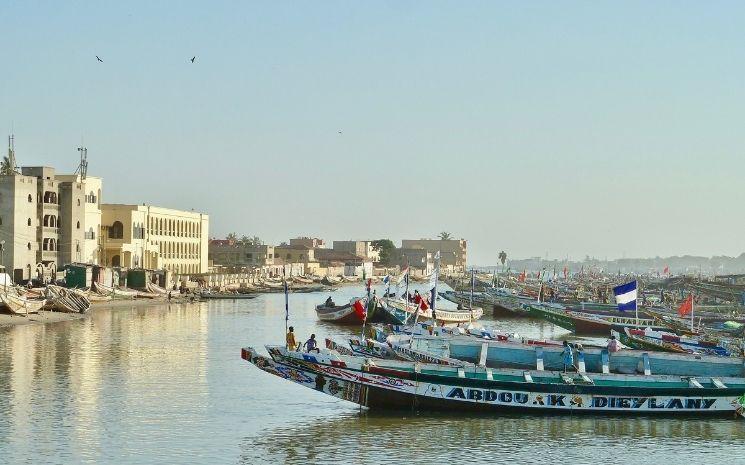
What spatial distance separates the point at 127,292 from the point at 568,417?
59235 mm

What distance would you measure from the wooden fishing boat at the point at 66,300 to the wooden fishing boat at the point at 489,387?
129 ft

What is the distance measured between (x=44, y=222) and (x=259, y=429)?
60.1 meters

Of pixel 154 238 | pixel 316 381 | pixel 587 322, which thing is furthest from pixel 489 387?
pixel 154 238

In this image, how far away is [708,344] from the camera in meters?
Answer: 40.7

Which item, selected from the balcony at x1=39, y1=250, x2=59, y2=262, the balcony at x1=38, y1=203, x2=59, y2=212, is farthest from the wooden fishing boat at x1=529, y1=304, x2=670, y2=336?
the balcony at x1=38, y1=203, x2=59, y2=212

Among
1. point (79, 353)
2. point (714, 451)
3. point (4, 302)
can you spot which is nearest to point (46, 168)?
point (4, 302)

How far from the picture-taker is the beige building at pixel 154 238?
99625 millimetres

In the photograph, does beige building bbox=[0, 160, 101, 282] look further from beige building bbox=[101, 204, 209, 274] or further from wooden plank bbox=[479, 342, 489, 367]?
wooden plank bbox=[479, 342, 489, 367]

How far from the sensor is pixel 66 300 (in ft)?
218

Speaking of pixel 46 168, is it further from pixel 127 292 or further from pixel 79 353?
pixel 79 353

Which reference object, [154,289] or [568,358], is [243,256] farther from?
[568,358]

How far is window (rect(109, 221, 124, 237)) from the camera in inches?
3954

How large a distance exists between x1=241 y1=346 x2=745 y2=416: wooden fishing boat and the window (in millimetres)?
74153

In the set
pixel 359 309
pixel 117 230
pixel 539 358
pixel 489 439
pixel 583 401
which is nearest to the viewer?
pixel 489 439
